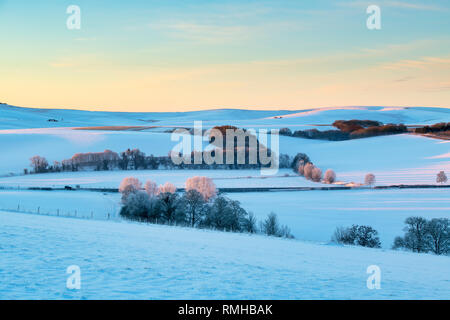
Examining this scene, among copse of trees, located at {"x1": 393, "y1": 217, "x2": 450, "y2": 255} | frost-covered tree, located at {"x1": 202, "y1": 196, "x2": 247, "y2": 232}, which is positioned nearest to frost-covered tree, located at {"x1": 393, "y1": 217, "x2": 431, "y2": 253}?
copse of trees, located at {"x1": 393, "y1": 217, "x2": 450, "y2": 255}

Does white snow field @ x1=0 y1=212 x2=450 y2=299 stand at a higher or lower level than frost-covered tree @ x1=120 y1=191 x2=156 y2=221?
higher

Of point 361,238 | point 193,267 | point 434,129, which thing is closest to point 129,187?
point 361,238

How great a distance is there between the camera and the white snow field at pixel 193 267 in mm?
9961

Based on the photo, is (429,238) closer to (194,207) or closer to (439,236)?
(439,236)

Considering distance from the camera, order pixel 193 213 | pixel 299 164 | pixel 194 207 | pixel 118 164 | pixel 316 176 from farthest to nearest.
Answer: pixel 118 164 < pixel 299 164 < pixel 316 176 < pixel 194 207 < pixel 193 213

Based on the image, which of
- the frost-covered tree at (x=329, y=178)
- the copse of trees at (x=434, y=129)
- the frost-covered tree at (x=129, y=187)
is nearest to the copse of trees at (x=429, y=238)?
the frost-covered tree at (x=129, y=187)

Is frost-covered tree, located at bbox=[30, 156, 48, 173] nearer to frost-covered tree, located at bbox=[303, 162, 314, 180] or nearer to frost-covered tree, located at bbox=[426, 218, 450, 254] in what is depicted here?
frost-covered tree, located at bbox=[303, 162, 314, 180]

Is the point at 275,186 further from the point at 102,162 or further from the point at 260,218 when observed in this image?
the point at 102,162

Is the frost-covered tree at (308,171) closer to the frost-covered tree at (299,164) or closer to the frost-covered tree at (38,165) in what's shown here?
the frost-covered tree at (299,164)

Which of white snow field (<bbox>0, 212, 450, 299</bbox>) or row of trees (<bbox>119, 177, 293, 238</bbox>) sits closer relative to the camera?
white snow field (<bbox>0, 212, 450, 299</bbox>)

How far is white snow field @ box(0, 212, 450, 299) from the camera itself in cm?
996

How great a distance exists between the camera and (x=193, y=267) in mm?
12641

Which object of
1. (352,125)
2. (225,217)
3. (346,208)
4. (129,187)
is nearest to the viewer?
(225,217)

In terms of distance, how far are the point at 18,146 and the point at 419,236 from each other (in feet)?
284
